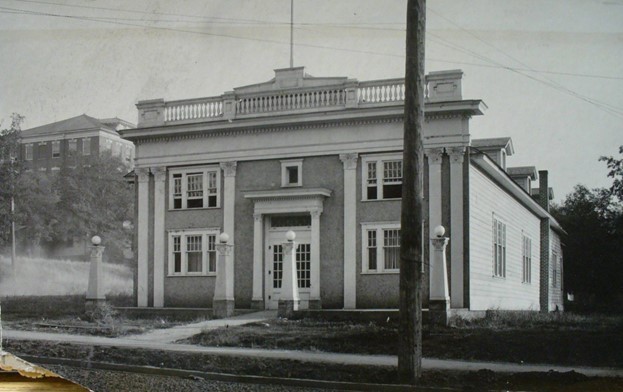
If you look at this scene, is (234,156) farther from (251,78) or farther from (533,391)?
(533,391)

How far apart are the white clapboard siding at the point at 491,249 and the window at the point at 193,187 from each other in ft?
7.46

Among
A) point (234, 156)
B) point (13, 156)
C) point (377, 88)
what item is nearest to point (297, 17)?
point (377, 88)

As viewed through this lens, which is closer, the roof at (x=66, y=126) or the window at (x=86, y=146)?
the window at (x=86, y=146)

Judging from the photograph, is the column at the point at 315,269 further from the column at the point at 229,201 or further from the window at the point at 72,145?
the window at the point at 72,145

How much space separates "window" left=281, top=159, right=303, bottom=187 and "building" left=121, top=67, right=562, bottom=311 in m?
0.02

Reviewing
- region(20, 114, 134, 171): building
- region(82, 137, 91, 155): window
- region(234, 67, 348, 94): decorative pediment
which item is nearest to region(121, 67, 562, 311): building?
region(234, 67, 348, 94): decorative pediment

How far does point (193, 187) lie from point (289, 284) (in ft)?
4.10

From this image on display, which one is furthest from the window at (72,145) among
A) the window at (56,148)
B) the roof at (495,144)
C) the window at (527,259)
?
the window at (527,259)

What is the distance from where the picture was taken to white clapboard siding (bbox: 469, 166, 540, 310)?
5594mm

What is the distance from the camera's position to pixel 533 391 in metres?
4.19

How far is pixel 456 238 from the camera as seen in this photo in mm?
6219

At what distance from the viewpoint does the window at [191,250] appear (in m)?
6.58

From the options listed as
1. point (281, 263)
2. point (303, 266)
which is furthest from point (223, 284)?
point (303, 266)

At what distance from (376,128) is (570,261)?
2032 mm
